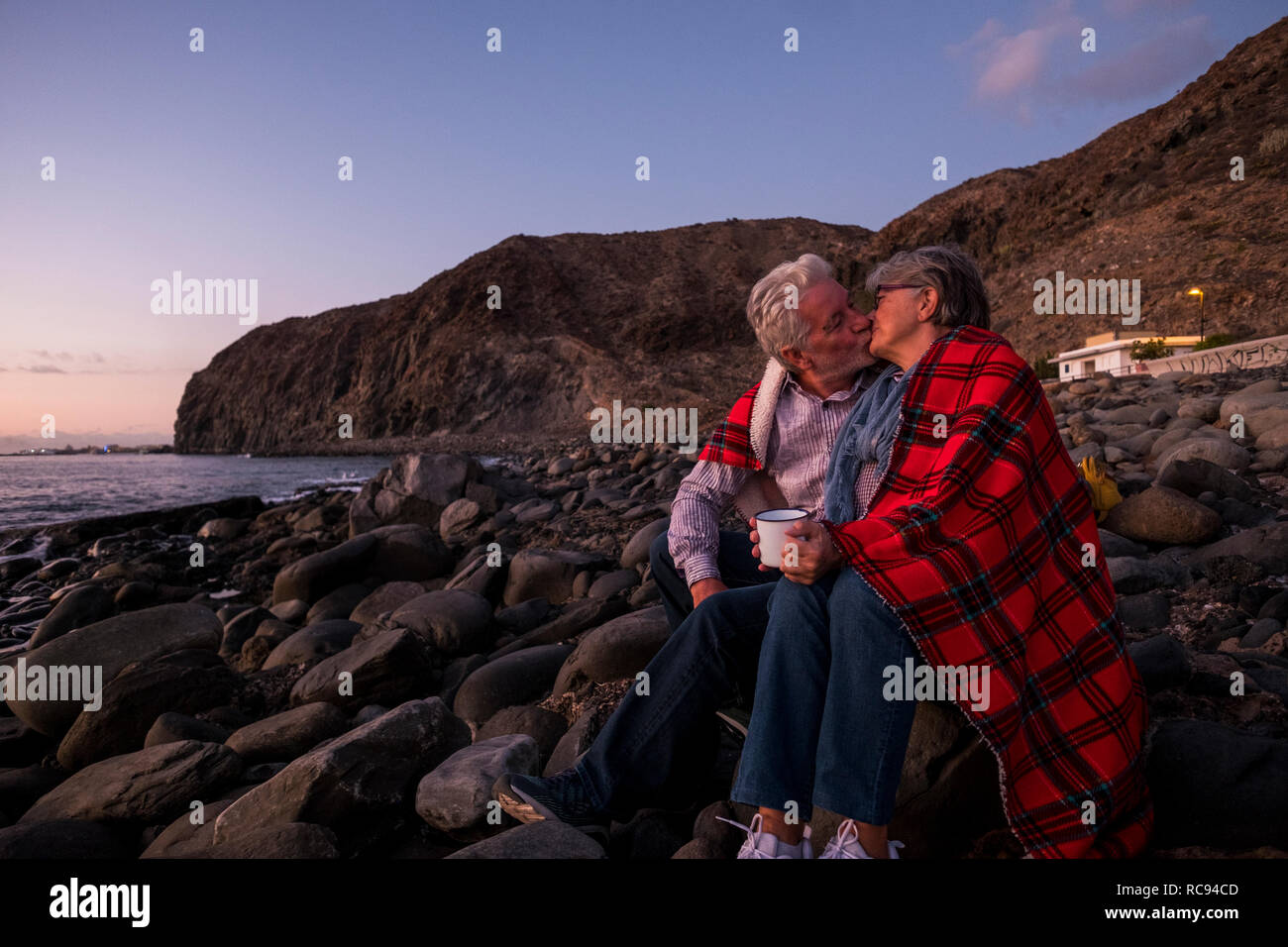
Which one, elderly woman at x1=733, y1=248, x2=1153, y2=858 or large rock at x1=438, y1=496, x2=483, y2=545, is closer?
elderly woman at x1=733, y1=248, x2=1153, y2=858

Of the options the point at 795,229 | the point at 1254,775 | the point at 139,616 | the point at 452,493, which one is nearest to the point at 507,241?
the point at 795,229

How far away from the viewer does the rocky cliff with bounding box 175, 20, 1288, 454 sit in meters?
30.0

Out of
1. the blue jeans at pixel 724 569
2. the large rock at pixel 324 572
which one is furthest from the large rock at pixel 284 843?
the large rock at pixel 324 572

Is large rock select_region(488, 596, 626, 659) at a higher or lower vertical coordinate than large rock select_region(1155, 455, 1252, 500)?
lower

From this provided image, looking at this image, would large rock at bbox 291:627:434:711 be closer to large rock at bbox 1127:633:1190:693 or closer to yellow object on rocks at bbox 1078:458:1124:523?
large rock at bbox 1127:633:1190:693

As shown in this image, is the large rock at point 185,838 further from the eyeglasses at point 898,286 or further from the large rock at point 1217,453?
the large rock at point 1217,453

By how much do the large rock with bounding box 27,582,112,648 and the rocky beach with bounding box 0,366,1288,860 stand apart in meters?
0.03

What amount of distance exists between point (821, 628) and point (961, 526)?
46 cm

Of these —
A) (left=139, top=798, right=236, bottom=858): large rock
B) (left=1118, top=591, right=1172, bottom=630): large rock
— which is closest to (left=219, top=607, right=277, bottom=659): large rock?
(left=139, top=798, right=236, bottom=858): large rock

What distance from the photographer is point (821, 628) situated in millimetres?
2102

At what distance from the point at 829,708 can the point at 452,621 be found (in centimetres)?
420

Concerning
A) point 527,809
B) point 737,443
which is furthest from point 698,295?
point 527,809

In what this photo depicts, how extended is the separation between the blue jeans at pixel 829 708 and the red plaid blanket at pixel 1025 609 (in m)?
0.10

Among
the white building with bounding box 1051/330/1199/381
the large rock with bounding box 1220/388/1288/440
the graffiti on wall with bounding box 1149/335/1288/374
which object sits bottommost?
the large rock with bounding box 1220/388/1288/440
